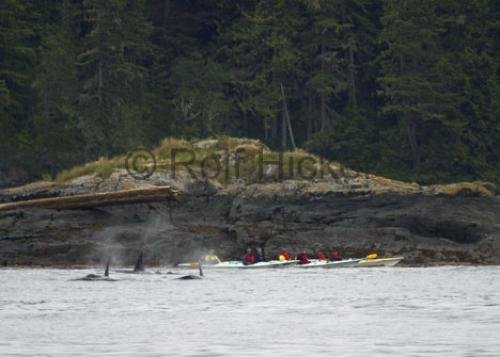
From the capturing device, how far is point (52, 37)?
8762cm

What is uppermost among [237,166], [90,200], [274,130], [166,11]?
[166,11]

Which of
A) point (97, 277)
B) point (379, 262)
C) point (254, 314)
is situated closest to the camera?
point (254, 314)

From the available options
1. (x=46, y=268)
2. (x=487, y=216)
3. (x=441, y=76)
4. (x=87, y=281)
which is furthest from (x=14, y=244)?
(x=441, y=76)

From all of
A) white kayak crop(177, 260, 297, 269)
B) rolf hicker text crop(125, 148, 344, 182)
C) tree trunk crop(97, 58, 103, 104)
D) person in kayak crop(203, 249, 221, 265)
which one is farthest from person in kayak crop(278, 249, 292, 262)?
tree trunk crop(97, 58, 103, 104)

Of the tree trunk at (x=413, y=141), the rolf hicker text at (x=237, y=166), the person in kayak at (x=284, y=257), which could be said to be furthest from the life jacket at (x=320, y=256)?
the tree trunk at (x=413, y=141)

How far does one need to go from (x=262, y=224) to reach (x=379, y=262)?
5356 millimetres

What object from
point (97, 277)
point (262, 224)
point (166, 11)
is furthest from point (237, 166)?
point (166, 11)

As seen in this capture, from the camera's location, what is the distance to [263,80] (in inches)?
3548

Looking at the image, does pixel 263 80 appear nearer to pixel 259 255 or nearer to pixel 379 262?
pixel 259 255

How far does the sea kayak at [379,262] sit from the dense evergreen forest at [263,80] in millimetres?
28314

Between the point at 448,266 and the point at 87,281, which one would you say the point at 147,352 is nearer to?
the point at 87,281

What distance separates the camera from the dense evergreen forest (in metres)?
85.5

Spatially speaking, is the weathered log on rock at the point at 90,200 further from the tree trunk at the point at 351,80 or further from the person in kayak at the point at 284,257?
the tree trunk at the point at 351,80

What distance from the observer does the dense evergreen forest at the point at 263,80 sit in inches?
3366
